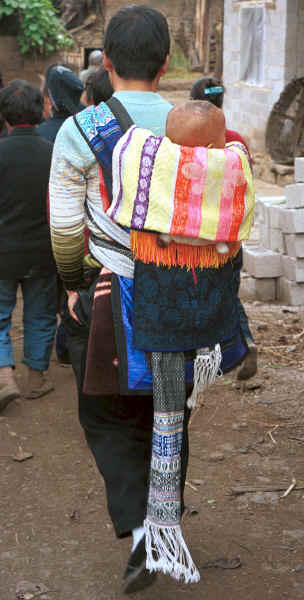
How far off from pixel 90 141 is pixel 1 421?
244cm

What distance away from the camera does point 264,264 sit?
21.0 ft

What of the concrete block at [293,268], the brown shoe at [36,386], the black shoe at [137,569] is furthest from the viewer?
the concrete block at [293,268]

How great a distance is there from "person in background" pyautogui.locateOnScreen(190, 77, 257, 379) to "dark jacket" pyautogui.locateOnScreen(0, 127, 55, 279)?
1003 millimetres

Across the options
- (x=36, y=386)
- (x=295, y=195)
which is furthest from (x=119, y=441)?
(x=295, y=195)

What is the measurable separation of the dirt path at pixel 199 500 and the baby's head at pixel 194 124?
161cm

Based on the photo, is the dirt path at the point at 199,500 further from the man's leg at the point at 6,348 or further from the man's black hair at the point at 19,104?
the man's black hair at the point at 19,104

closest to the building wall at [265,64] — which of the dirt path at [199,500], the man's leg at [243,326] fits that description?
the dirt path at [199,500]

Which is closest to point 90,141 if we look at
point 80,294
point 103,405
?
point 80,294

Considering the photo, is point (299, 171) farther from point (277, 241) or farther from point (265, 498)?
point (265, 498)

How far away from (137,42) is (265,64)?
34.2 feet

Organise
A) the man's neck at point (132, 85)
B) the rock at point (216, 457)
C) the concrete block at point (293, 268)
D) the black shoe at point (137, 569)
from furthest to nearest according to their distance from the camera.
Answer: the concrete block at point (293, 268) < the rock at point (216, 457) < the black shoe at point (137, 569) < the man's neck at point (132, 85)

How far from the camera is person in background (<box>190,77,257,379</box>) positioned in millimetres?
2551

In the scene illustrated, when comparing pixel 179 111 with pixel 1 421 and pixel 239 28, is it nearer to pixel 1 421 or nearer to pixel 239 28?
pixel 1 421

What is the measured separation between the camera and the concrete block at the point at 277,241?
20.9 feet
